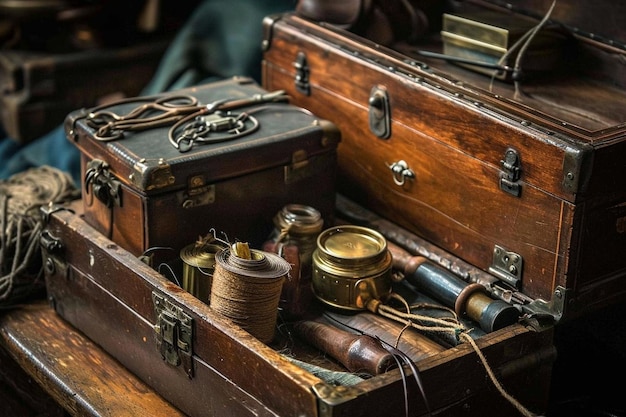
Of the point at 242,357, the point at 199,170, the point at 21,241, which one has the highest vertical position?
the point at 199,170

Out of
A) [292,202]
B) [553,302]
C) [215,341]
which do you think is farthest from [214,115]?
[553,302]

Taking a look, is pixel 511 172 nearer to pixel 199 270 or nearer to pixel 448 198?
pixel 448 198

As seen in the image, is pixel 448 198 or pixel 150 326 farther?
pixel 448 198

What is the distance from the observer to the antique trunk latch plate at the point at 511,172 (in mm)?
2348

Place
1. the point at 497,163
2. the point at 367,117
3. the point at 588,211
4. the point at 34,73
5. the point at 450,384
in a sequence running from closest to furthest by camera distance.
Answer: the point at 450,384 → the point at 588,211 → the point at 497,163 → the point at 367,117 → the point at 34,73

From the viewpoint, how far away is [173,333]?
2.26 m

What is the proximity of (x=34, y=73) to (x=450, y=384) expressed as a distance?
255cm

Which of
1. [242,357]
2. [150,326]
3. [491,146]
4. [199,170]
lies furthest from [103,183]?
[491,146]

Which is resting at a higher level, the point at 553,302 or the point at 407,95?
the point at 407,95

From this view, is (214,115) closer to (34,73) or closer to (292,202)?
(292,202)

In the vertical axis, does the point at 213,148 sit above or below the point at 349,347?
above

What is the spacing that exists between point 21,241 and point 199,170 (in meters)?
0.66

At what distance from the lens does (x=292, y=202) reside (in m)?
2.70

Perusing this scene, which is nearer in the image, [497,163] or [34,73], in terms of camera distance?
[497,163]
